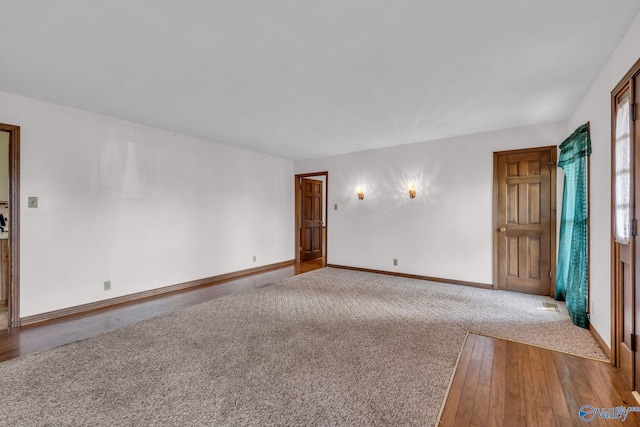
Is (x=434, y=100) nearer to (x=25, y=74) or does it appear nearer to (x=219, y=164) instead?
(x=219, y=164)

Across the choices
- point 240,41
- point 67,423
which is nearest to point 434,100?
point 240,41

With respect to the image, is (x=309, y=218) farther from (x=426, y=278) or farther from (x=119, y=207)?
(x=119, y=207)

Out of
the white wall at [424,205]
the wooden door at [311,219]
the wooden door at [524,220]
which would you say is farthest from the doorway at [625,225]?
the wooden door at [311,219]

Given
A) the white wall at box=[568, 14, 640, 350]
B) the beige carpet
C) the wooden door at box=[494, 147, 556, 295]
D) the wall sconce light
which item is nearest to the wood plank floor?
the beige carpet

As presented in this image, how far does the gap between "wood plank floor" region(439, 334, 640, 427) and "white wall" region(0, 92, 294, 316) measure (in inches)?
161

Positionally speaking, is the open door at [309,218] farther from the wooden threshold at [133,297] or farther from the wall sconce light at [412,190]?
the wall sconce light at [412,190]

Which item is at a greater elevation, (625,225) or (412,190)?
(412,190)

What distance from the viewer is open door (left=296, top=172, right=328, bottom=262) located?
6855 millimetres

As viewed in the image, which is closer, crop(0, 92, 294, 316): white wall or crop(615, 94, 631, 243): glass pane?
crop(615, 94, 631, 243): glass pane

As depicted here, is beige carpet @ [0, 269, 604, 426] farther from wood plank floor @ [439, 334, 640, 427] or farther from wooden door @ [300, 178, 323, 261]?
wooden door @ [300, 178, 323, 261]

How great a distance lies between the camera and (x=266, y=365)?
2252mm

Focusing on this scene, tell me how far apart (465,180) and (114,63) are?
4.69 metres

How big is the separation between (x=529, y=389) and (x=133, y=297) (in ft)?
14.8

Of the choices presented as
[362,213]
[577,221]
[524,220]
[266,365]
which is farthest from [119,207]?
[524,220]
